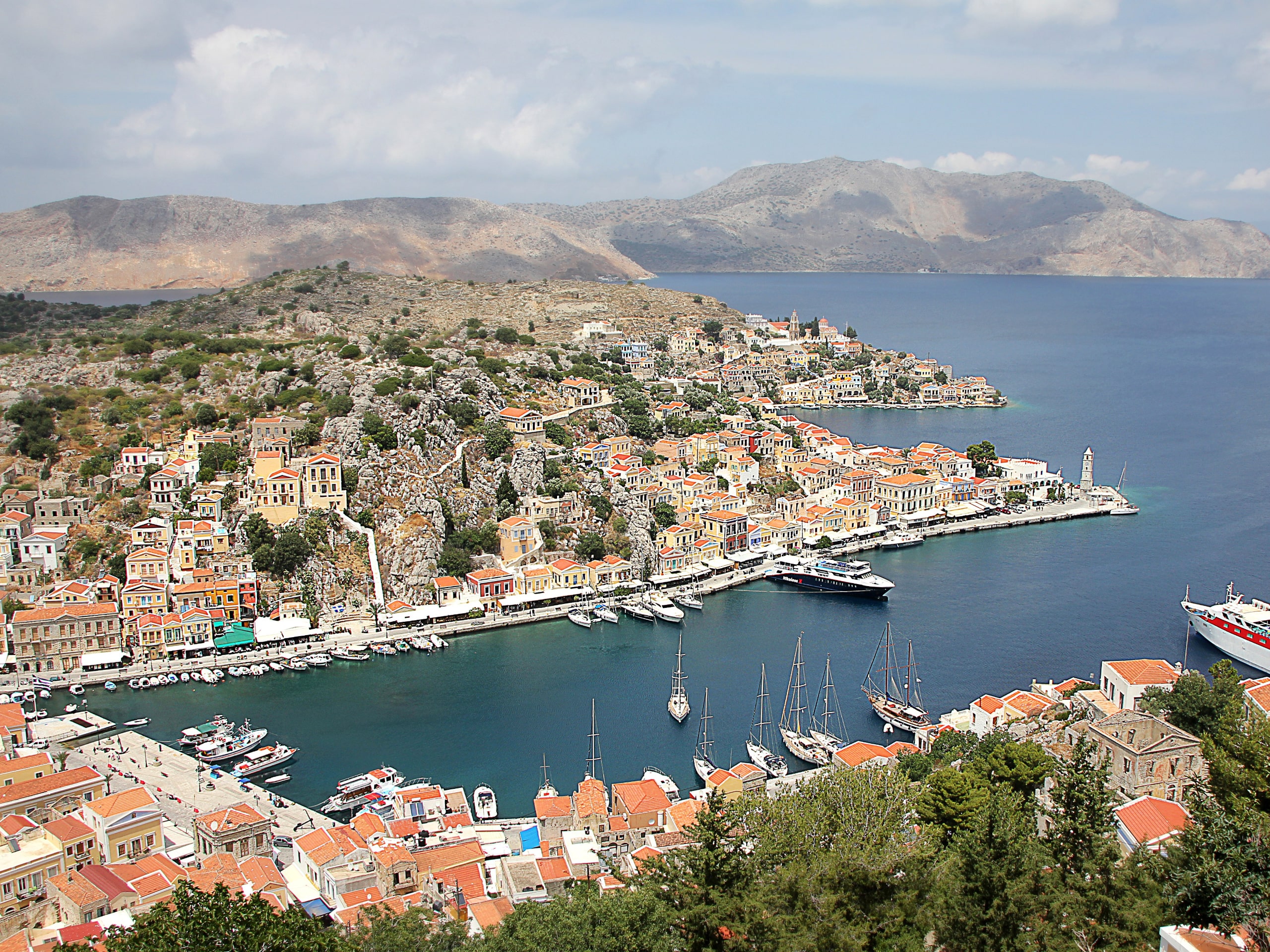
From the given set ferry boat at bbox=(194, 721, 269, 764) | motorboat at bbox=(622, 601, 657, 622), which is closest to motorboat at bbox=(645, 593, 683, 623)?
motorboat at bbox=(622, 601, 657, 622)

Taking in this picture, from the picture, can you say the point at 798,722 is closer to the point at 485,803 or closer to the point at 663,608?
the point at 485,803

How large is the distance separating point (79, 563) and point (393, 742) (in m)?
15.6

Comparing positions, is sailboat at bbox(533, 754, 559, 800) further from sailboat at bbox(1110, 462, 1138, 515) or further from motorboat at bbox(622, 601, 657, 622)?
sailboat at bbox(1110, 462, 1138, 515)

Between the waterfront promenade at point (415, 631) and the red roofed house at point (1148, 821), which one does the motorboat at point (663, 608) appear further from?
the red roofed house at point (1148, 821)

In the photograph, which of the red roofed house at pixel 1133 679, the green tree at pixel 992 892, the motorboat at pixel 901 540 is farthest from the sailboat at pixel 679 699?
the motorboat at pixel 901 540

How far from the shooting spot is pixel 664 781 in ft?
73.9

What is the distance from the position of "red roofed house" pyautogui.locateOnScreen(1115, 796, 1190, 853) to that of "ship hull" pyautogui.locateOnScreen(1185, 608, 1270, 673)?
1570 centimetres

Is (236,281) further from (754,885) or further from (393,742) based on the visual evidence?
(754,885)

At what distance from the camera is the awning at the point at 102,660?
96.9 ft

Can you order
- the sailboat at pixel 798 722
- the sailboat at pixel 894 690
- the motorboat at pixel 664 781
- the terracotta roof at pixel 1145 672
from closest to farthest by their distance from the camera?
1. the motorboat at pixel 664 781
2. the terracotta roof at pixel 1145 672
3. the sailboat at pixel 798 722
4. the sailboat at pixel 894 690

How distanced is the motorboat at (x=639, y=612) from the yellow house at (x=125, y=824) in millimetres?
17061

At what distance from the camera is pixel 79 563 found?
1345 inches

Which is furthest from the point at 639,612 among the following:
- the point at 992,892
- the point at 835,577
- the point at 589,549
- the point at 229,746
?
the point at 992,892

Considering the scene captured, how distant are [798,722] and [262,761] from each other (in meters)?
12.9
